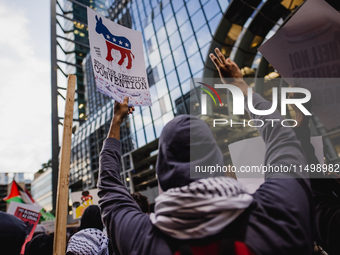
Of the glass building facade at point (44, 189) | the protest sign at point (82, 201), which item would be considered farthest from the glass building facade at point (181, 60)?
the glass building facade at point (44, 189)

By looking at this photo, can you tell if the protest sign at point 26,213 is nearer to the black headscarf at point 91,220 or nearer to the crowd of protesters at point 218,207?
the black headscarf at point 91,220

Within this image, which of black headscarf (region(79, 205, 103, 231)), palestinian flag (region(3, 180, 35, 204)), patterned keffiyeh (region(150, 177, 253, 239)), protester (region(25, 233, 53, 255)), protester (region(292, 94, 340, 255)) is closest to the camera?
patterned keffiyeh (region(150, 177, 253, 239))

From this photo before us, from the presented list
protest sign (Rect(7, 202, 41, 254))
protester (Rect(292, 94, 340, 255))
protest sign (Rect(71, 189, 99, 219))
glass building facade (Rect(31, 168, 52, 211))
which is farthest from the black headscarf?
glass building facade (Rect(31, 168, 52, 211))

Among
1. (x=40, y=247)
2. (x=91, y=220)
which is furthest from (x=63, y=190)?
(x=40, y=247)

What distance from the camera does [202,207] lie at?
813mm

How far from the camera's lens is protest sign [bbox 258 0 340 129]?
1.75m

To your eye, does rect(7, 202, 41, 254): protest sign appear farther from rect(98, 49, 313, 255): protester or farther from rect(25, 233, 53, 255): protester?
rect(98, 49, 313, 255): protester

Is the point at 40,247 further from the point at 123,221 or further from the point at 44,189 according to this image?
the point at 44,189

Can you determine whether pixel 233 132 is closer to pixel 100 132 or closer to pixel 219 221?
pixel 219 221

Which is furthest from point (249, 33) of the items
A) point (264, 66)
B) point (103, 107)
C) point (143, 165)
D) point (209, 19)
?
point (103, 107)

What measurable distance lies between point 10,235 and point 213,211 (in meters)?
1.81

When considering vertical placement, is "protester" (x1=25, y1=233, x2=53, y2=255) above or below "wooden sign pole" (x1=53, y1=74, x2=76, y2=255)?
below

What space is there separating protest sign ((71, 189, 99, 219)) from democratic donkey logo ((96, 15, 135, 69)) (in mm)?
5639

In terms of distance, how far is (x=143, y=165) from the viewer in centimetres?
2825
